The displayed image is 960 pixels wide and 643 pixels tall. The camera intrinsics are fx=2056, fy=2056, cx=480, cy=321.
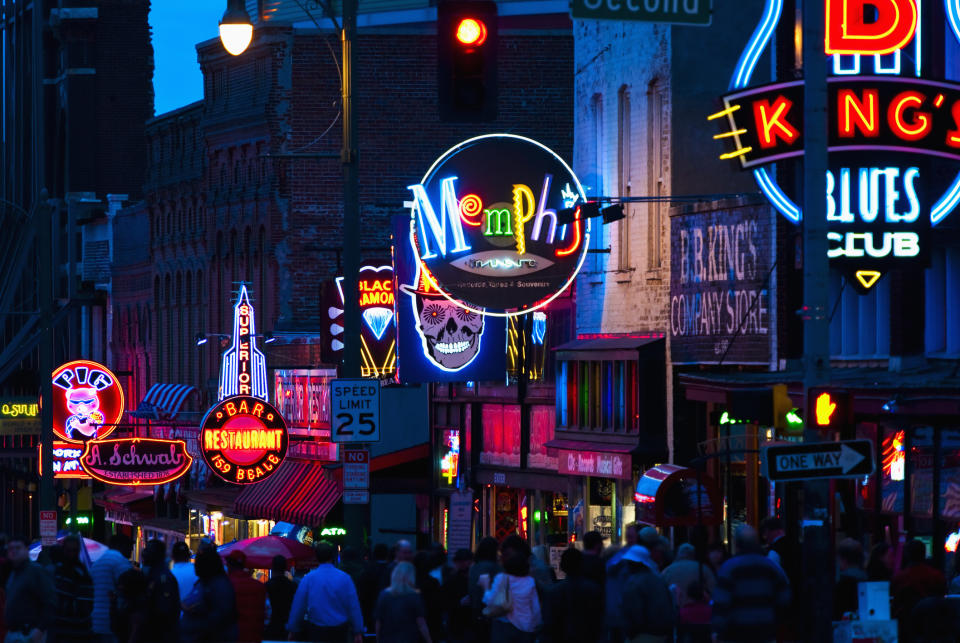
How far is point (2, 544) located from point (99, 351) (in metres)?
44.1

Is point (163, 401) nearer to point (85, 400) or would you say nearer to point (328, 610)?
point (85, 400)

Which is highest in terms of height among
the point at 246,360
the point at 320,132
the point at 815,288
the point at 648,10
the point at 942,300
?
the point at 320,132

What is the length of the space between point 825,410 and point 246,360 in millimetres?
30681

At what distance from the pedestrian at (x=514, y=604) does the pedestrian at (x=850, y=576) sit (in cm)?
277

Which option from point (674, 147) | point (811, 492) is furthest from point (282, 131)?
point (811, 492)

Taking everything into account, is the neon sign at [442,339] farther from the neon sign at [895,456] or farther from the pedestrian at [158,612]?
the pedestrian at [158,612]

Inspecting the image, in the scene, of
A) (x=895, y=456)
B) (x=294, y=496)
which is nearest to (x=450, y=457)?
(x=294, y=496)

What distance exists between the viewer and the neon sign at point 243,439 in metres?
36.2

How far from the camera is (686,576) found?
19.2 m

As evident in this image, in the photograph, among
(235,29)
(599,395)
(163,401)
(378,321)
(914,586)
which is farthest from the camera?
(163,401)

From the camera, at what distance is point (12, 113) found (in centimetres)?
9581

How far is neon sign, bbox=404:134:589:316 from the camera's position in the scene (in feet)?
106

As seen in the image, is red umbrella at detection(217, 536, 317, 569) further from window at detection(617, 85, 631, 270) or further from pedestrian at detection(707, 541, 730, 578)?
pedestrian at detection(707, 541, 730, 578)

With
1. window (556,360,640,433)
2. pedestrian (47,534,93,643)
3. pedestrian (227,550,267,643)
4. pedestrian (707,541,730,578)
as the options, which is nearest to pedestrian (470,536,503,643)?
pedestrian (227,550,267,643)
